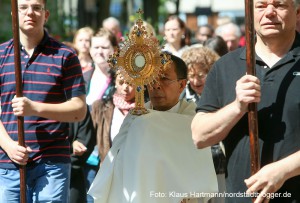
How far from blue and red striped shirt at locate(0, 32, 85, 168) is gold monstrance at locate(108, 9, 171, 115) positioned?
1.33 ft

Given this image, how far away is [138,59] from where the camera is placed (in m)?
6.27

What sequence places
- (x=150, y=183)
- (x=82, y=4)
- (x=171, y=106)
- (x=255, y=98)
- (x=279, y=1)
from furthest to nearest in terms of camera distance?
(x=82, y=4)
(x=171, y=106)
(x=150, y=183)
(x=279, y=1)
(x=255, y=98)

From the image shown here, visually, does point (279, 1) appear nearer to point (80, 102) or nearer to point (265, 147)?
point (265, 147)

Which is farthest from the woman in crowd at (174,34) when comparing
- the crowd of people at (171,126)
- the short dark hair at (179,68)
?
the short dark hair at (179,68)

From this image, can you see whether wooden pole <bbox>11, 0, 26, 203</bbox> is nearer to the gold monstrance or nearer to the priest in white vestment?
the priest in white vestment

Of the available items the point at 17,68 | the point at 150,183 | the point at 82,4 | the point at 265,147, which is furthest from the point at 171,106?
the point at 82,4

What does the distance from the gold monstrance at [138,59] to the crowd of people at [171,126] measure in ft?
0.32

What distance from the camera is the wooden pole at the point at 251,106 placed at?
476cm

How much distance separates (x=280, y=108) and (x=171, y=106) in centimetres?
159

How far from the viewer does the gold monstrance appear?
6.19m

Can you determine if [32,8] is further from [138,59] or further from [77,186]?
[77,186]

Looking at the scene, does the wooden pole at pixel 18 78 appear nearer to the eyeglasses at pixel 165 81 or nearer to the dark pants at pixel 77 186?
the eyeglasses at pixel 165 81

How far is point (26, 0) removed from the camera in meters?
6.54

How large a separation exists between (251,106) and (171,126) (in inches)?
54.8
